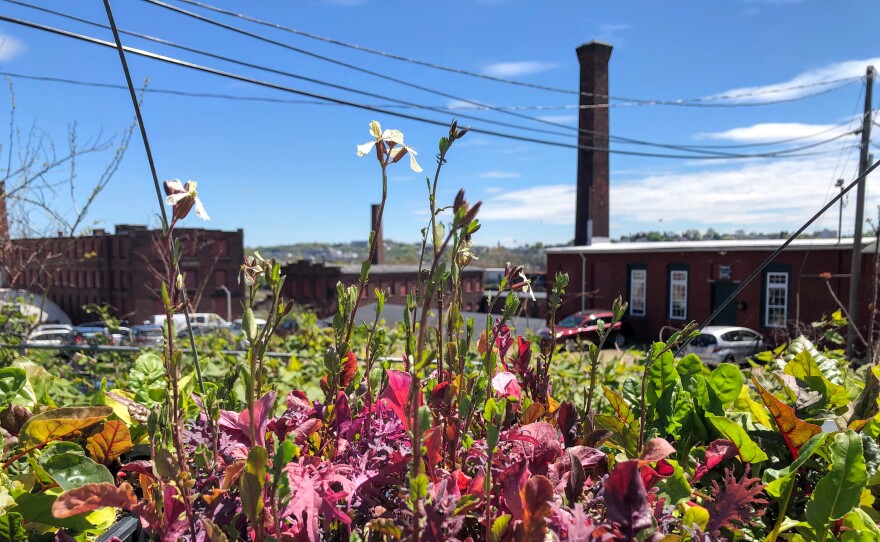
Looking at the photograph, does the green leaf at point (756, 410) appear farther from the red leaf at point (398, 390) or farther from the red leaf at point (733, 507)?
the red leaf at point (398, 390)

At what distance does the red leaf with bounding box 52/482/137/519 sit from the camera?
0.68 meters

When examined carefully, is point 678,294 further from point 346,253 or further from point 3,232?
point 346,253

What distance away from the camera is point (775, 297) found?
1952cm

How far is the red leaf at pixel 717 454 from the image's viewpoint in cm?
84

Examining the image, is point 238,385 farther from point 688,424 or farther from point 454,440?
point 688,424

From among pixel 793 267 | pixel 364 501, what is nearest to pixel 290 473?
pixel 364 501

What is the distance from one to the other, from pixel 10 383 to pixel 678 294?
22790 millimetres

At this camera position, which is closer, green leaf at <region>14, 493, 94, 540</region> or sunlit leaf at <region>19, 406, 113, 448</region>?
green leaf at <region>14, 493, 94, 540</region>

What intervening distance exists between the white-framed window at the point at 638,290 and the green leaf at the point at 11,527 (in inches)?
909

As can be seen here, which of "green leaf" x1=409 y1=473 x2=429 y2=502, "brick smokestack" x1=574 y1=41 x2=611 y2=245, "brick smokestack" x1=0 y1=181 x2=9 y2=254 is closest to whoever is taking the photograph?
"green leaf" x1=409 y1=473 x2=429 y2=502

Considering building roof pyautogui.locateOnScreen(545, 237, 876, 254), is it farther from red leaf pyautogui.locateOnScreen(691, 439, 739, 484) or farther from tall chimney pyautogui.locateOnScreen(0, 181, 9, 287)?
red leaf pyautogui.locateOnScreen(691, 439, 739, 484)

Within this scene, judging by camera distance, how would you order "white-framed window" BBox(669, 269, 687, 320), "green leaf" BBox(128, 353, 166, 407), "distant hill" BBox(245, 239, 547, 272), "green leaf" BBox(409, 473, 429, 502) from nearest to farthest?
"green leaf" BBox(409, 473, 429, 502) → "green leaf" BBox(128, 353, 166, 407) → "white-framed window" BBox(669, 269, 687, 320) → "distant hill" BBox(245, 239, 547, 272)

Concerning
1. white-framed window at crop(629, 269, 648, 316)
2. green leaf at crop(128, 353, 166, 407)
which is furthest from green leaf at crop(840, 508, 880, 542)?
white-framed window at crop(629, 269, 648, 316)

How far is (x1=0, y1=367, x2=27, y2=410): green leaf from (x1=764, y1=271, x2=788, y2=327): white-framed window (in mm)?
21562
